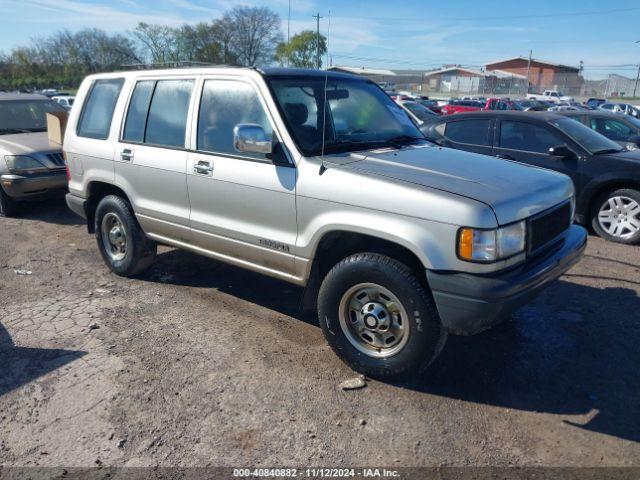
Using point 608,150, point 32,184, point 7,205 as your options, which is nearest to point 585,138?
point 608,150

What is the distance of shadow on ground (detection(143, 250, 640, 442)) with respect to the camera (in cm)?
319

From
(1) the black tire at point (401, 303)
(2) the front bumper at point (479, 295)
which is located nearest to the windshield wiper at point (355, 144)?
(1) the black tire at point (401, 303)

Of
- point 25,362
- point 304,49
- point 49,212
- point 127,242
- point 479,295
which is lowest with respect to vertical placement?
point 25,362

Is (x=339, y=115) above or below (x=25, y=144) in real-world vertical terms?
above

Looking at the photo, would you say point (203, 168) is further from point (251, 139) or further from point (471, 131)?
point (471, 131)

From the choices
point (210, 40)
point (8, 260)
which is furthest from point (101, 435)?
point (210, 40)

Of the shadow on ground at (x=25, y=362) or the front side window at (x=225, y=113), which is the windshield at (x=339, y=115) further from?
the shadow on ground at (x=25, y=362)

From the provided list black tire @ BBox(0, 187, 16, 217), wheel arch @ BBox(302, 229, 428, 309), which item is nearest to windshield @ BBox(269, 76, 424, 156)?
wheel arch @ BBox(302, 229, 428, 309)

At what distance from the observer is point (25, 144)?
7.79 metres

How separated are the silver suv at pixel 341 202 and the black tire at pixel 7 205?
382cm

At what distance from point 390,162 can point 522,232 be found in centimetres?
98

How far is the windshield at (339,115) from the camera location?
146 inches

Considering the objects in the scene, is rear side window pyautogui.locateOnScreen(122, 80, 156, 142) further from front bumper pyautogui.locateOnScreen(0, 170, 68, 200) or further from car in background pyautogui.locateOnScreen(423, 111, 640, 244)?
car in background pyautogui.locateOnScreen(423, 111, 640, 244)

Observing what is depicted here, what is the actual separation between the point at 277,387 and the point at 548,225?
209 cm
